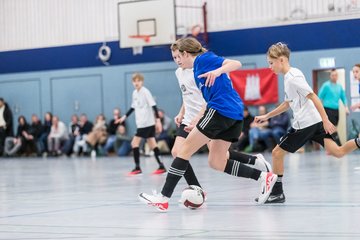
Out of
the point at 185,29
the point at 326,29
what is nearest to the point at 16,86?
the point at 185,29

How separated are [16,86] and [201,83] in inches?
982

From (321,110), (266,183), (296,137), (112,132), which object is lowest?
(112,132)

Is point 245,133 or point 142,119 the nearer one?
point 142,119

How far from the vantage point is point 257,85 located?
27.0 m

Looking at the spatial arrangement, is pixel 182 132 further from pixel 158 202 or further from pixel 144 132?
pixel 144 132

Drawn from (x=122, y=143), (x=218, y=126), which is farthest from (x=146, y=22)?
(x=218, y=126)

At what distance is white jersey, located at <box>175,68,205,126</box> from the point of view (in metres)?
10.1

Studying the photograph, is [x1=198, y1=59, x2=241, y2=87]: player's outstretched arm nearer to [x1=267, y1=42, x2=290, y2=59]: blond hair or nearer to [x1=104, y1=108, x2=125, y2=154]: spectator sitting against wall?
[x1=267, y1=42, x2=290, y2=59]: blond hair

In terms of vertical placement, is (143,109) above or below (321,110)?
below

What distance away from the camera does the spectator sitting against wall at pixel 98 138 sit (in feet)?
93.9

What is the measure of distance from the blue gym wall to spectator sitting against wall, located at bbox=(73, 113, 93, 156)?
3.54 feet

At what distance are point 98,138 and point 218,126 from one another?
20.5 meters

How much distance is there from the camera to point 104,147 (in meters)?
28.6

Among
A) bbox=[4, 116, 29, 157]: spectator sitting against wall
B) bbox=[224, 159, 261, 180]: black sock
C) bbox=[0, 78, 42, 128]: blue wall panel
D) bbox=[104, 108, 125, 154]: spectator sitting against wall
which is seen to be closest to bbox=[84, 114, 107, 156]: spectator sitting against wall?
bbox=[104, 108, 125, 154]: spectator sitting against wall
